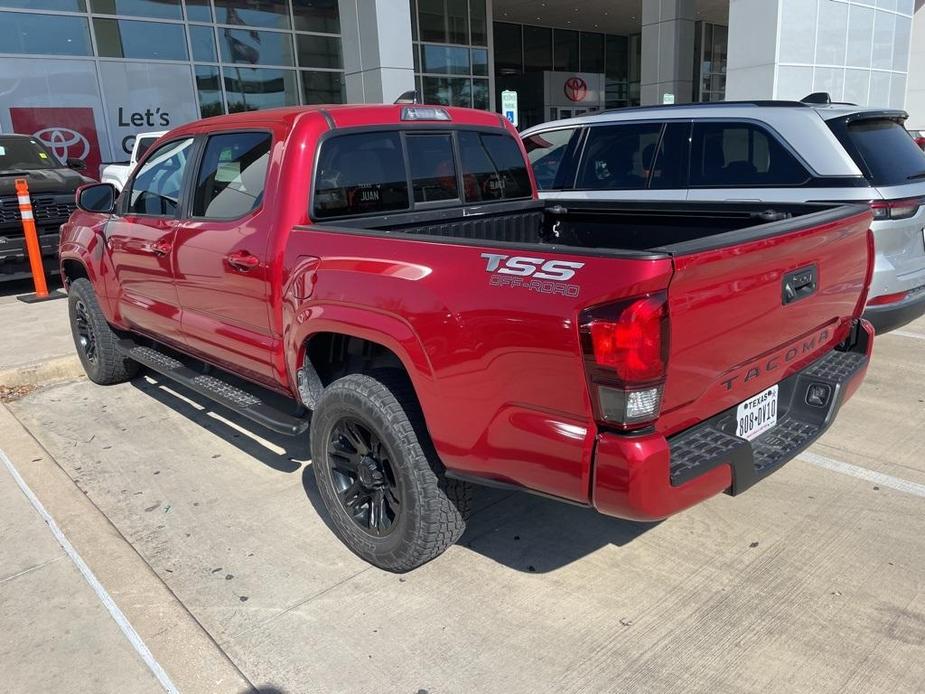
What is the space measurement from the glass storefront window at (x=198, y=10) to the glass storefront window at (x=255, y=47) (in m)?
0.45

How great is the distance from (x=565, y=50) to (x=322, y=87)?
1738 cm

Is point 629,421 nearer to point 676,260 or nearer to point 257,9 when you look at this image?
point 676,260

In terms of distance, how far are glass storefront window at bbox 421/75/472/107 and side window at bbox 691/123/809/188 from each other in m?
16.8

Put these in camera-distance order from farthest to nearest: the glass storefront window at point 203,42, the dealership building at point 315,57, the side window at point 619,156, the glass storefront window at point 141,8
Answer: the glass storefront window at point 203,42
the glass storefront window at point 141,8
the dealership building at point 315,57
the side window at point 619,156

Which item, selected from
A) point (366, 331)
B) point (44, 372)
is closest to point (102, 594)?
point (366, 331)

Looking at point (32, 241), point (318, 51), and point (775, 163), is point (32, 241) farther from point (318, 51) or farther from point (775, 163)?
point (318, 51)

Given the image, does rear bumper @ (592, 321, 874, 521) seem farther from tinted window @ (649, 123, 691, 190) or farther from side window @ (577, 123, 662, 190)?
side window @ (577, 123, 662, 190)

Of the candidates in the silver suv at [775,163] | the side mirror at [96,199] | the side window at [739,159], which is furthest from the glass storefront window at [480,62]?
the side mirror at [96,199]

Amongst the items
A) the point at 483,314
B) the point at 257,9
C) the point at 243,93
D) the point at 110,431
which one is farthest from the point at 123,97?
the point at 483,314

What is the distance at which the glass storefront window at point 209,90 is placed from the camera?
59.7ft

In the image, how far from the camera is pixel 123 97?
56.6ft

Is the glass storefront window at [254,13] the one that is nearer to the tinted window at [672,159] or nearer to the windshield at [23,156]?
the windshield at [23,156]

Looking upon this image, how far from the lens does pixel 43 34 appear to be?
16.0 meters

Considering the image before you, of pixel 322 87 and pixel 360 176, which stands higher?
pixel 322 87
